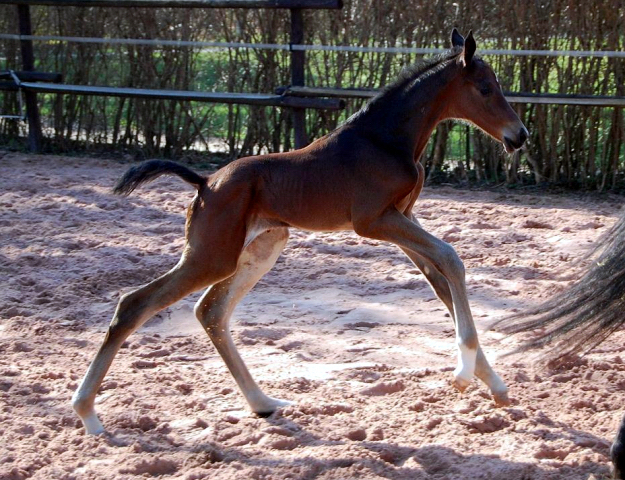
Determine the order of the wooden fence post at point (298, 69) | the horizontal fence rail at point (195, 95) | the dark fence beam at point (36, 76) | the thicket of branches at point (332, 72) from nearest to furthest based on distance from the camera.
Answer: the thicket of branches at point (332, 72), the horizontal fence rail at point (195, 95), the wooden fence post at point (298, 69), the dark fence beam at point (36, 76)

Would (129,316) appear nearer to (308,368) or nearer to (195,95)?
(308,368)

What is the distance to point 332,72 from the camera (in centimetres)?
913

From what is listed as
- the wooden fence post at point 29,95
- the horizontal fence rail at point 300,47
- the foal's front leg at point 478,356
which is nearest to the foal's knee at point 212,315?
the foal's front leg at point 478,356

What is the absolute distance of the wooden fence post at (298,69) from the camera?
8.92 metres

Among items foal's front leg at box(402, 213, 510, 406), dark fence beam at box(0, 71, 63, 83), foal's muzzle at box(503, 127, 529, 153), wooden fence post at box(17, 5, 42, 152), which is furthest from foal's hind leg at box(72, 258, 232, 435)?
wooden fence post at box(17, 5, 42, 152)

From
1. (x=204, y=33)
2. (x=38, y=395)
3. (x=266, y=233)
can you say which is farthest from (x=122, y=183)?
(x=204, y=33)

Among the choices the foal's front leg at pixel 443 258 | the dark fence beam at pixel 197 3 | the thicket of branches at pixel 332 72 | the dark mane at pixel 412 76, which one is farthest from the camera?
the dark fence beam at pixel 197 3

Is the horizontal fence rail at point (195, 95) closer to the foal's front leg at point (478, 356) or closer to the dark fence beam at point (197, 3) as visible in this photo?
the dark fence beam at point (197, 3)

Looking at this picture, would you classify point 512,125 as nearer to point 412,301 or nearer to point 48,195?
point 412,301

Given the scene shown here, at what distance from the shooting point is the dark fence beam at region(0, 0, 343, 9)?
28.3 feet

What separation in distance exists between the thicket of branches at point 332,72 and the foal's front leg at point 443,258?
16.4ft

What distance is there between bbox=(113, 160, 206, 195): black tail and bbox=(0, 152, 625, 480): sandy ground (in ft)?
3.11

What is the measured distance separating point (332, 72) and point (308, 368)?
5.44m

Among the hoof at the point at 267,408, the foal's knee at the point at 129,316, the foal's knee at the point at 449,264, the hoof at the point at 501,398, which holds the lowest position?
the hoof at the point at 267,408
